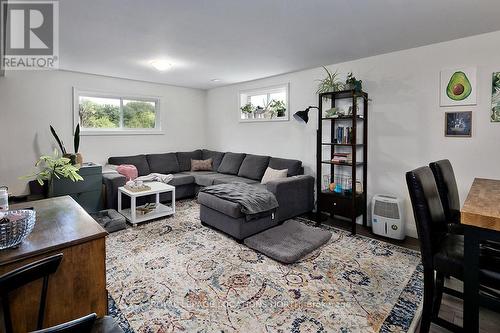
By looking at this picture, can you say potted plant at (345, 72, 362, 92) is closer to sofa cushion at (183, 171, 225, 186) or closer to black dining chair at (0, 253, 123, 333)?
sofa cushion at (183, 171, 225, 186)

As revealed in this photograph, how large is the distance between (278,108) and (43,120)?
12.4ft

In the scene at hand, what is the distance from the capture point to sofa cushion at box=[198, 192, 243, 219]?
2.96 m

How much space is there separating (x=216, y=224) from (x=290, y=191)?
1.08 m

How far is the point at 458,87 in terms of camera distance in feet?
9.23

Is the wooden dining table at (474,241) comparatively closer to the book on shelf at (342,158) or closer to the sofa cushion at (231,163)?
the book on shelf at (342,158)

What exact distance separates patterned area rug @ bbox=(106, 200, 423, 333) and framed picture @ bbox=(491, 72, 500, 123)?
5.26 ft

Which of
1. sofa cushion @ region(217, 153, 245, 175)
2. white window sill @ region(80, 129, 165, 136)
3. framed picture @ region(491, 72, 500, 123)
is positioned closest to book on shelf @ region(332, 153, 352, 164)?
framed picture @ region(491, 72, 500, 123)

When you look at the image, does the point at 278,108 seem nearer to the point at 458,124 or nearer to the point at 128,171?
the point at 458,124

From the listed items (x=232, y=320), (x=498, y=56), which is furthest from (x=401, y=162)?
(x=232, y=320)

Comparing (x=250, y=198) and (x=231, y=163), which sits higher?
(x=231, y=163)
